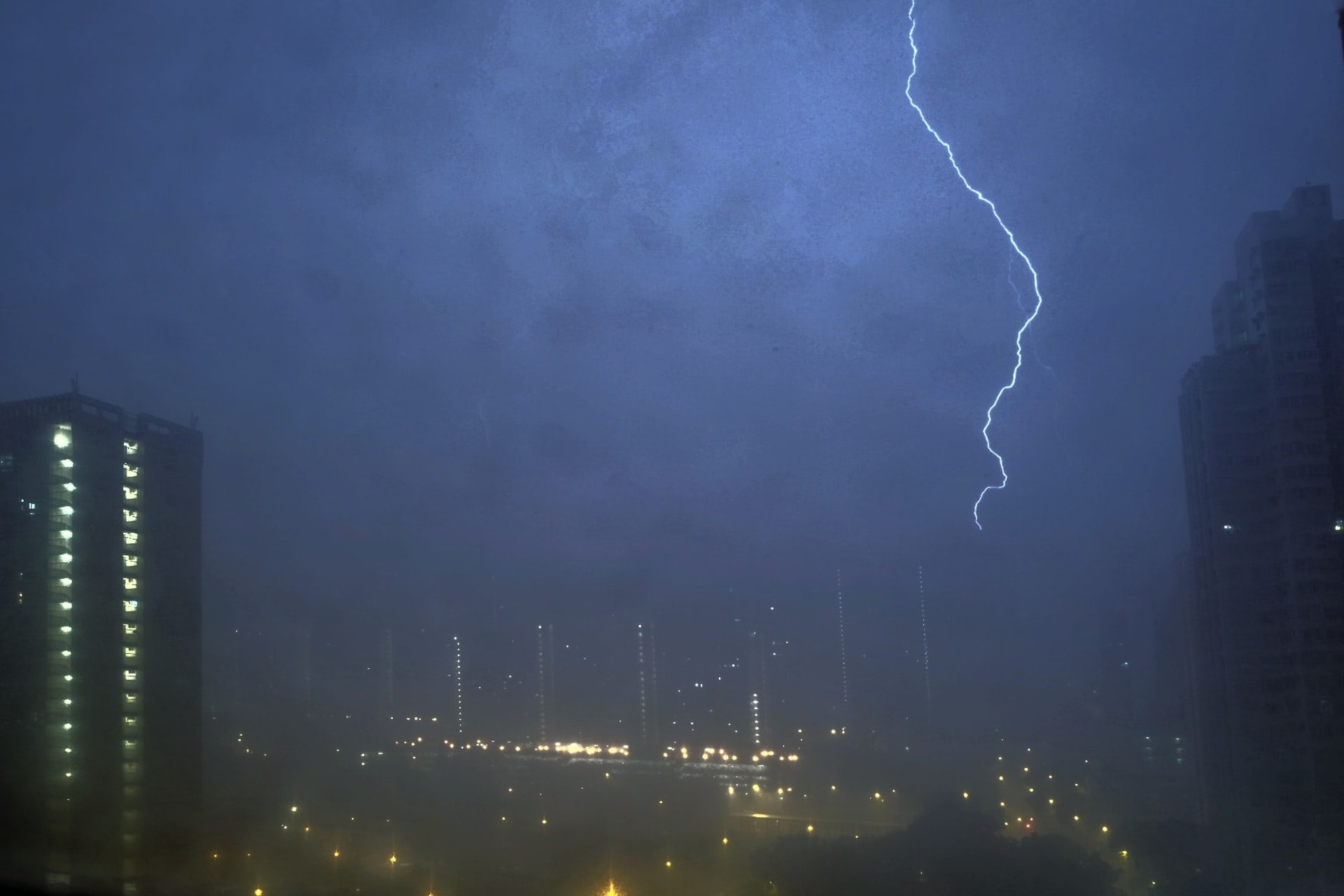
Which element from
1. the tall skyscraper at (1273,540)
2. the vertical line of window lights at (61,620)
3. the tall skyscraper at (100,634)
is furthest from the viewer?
the vertical line of window lights at (61,620)

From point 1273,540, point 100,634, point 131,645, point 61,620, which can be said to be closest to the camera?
point 1273,540

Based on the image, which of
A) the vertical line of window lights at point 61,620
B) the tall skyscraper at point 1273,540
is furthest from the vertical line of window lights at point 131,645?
the tall skyscraper at point 1273,540

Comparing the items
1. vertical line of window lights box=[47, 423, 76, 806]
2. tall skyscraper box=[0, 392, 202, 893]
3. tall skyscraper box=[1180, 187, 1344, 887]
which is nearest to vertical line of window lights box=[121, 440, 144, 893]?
tall skyscraper box=[0, 392, 202, 893]

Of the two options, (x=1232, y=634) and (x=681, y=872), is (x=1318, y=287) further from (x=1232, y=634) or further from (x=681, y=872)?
(x=681, y=872)

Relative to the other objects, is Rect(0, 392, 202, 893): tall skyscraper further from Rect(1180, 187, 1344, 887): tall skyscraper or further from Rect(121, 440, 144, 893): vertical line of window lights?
Rect(1180, 187, 1344, 887): tall skyscraper

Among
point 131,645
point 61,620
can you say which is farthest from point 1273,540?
point 61,620

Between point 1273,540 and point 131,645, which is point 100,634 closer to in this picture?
point 131,645

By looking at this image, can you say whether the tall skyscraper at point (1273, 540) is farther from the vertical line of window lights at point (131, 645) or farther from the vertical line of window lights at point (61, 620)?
the vertical line of window lights at point (61, 620)
